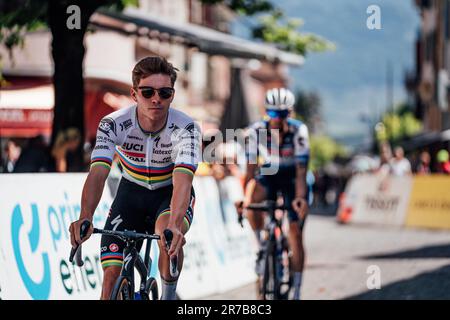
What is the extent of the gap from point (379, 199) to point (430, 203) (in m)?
1.80


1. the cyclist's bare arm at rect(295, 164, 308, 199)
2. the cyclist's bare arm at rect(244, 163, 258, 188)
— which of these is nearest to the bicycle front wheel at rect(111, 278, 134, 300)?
the cyclist's bare arm at rect(295, 164, 308, 199)

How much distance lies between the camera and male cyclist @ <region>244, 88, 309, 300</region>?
30.0 ft

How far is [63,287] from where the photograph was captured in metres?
8.30

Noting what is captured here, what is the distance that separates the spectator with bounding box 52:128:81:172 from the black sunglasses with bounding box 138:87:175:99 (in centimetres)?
756

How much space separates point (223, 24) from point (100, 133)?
181ft

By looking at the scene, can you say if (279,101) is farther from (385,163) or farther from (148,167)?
(385,163)

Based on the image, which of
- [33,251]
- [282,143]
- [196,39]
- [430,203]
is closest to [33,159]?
[282,143]

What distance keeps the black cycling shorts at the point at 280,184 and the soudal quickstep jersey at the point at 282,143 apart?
0.48 ft

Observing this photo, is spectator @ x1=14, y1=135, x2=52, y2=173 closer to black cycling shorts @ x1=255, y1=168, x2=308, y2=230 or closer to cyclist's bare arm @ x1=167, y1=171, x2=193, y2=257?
black cycling shorts @ x1=255, y1=168, x2=308, y2=230

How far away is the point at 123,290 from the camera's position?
5.62 meters

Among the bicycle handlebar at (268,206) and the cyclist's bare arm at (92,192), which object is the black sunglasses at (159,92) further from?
the bicycle handlebar at (268,206)

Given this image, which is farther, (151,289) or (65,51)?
(65,51)

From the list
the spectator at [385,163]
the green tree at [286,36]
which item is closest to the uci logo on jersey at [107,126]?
the green tree at [286,36]

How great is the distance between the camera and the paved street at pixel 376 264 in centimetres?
1060
